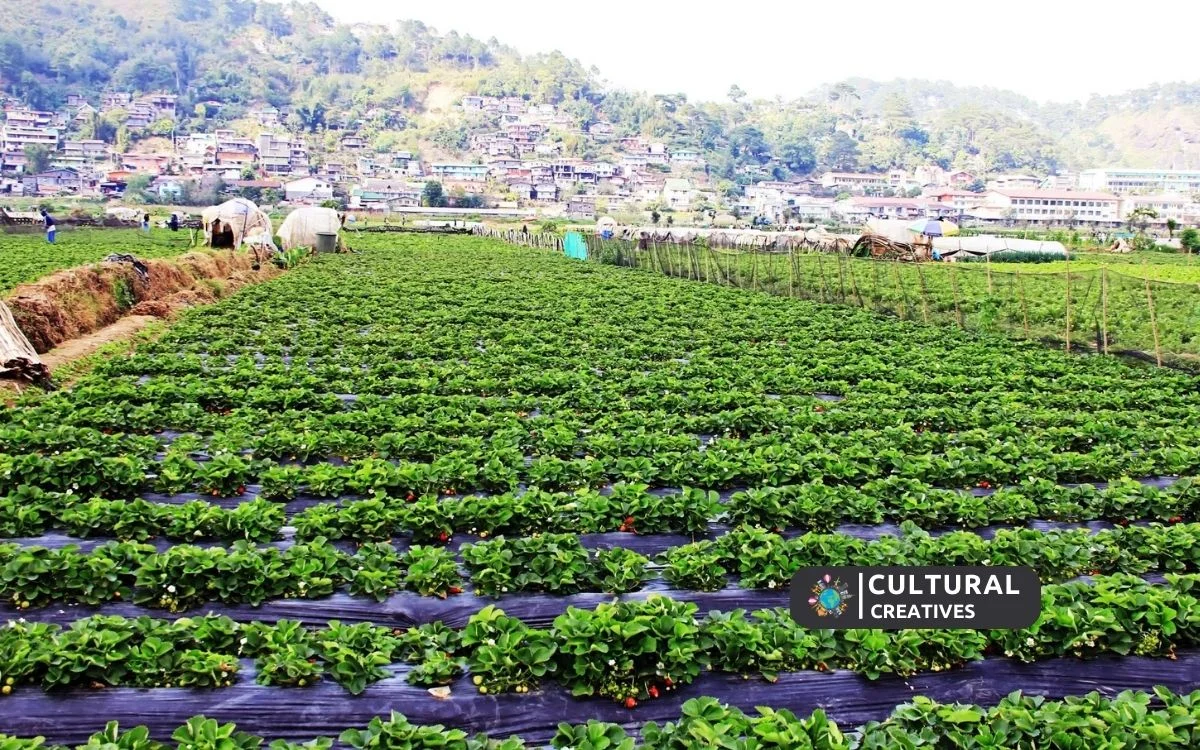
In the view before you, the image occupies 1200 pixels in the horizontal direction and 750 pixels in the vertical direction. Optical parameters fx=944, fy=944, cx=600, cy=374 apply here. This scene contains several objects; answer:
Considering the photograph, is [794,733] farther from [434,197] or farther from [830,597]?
[434,197]

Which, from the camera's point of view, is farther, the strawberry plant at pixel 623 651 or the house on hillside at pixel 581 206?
the house on hillside at pixel 581 206

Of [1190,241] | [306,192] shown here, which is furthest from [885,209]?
[1190,241]

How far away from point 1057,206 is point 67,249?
13604 cm

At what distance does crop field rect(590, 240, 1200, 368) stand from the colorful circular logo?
41.4ft

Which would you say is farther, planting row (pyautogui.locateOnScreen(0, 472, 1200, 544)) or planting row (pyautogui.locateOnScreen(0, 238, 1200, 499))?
planting row (pyautogui.locateOnScreen(0, 238, 1200, 499))

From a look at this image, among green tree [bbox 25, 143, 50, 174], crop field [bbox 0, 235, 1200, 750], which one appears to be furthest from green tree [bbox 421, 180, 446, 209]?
crop field [bbox 0, 235, 1200, 750]

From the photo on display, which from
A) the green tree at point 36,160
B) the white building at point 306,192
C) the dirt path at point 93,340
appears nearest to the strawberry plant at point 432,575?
the dirt path at point 93,340

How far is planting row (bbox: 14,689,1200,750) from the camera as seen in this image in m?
4.18

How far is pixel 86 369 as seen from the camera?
13.7m

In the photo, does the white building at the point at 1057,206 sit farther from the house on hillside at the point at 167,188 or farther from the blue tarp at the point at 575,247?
the house on hillside at the point at 167,188

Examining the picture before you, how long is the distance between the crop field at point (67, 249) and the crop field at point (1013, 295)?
61.1 ft

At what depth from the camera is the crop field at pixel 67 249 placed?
85.1 feet

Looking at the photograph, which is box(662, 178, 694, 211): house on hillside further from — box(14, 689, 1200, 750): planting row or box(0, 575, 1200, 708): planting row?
box(14, 689, 1200, 750): planting row

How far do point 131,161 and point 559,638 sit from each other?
591 ft
